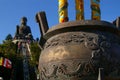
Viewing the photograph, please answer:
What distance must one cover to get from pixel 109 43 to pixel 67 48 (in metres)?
0.73

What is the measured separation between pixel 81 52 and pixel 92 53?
19 centimetres

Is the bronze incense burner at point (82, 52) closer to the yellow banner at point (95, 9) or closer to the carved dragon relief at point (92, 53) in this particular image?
the carved dragon relief at point (92, 53)

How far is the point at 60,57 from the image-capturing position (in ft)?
21.9

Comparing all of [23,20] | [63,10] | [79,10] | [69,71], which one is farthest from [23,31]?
[69,71]

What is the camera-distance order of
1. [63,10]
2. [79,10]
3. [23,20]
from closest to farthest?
[63,10]
[79,10]
[23,20]

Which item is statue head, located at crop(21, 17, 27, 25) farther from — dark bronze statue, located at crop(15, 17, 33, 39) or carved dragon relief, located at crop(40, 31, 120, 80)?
carved dragon relief, located at crop(40, 31, 120, 80)

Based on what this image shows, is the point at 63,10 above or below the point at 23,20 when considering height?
below

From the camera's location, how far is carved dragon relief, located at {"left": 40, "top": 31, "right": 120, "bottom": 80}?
6.52m

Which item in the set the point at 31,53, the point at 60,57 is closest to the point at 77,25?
the point at 60,57

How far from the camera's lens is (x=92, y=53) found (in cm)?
659

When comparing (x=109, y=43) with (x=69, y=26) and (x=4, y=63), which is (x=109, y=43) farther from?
(x=4, y=63)

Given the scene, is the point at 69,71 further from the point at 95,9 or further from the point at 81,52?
the point at 95,9

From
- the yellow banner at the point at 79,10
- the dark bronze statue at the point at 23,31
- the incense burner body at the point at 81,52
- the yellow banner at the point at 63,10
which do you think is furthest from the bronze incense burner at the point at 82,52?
the dark bronze statue at the point at 23,31

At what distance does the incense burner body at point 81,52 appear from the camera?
21.5 feet
